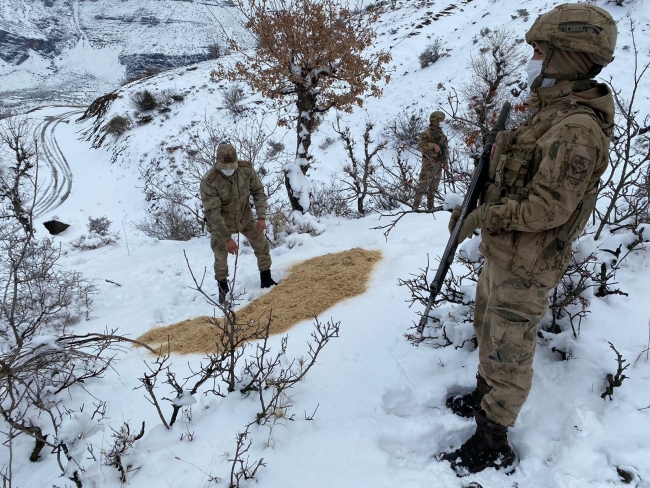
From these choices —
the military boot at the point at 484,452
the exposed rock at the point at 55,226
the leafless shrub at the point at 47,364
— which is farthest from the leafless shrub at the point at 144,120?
the military boot at the point at 484,452

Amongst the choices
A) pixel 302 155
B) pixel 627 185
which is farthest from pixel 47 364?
pixel 302 155

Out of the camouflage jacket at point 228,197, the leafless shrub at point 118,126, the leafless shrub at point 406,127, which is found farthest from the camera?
the leafless shrub at point 118,126

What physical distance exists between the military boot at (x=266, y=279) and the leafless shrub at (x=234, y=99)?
1734cm

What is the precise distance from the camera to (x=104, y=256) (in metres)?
7.99

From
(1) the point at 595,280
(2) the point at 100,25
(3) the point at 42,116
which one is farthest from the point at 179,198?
(2) the point at 100,25

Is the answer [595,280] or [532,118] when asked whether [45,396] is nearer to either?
[532,118]

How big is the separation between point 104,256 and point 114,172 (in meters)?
13.8

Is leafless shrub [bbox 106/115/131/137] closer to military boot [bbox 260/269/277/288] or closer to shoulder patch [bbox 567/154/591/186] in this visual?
military boot [bbox 260/269/277/288]

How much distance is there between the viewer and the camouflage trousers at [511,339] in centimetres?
179

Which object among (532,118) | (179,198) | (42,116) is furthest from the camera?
(42,116)

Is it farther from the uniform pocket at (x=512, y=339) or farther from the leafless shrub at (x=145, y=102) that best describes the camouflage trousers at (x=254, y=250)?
the leafless shrub at (x=145, y=102)

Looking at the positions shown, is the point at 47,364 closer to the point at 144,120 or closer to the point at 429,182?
the point at 429,182

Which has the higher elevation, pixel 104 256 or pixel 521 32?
pixel 521 32

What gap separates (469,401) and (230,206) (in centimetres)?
334
